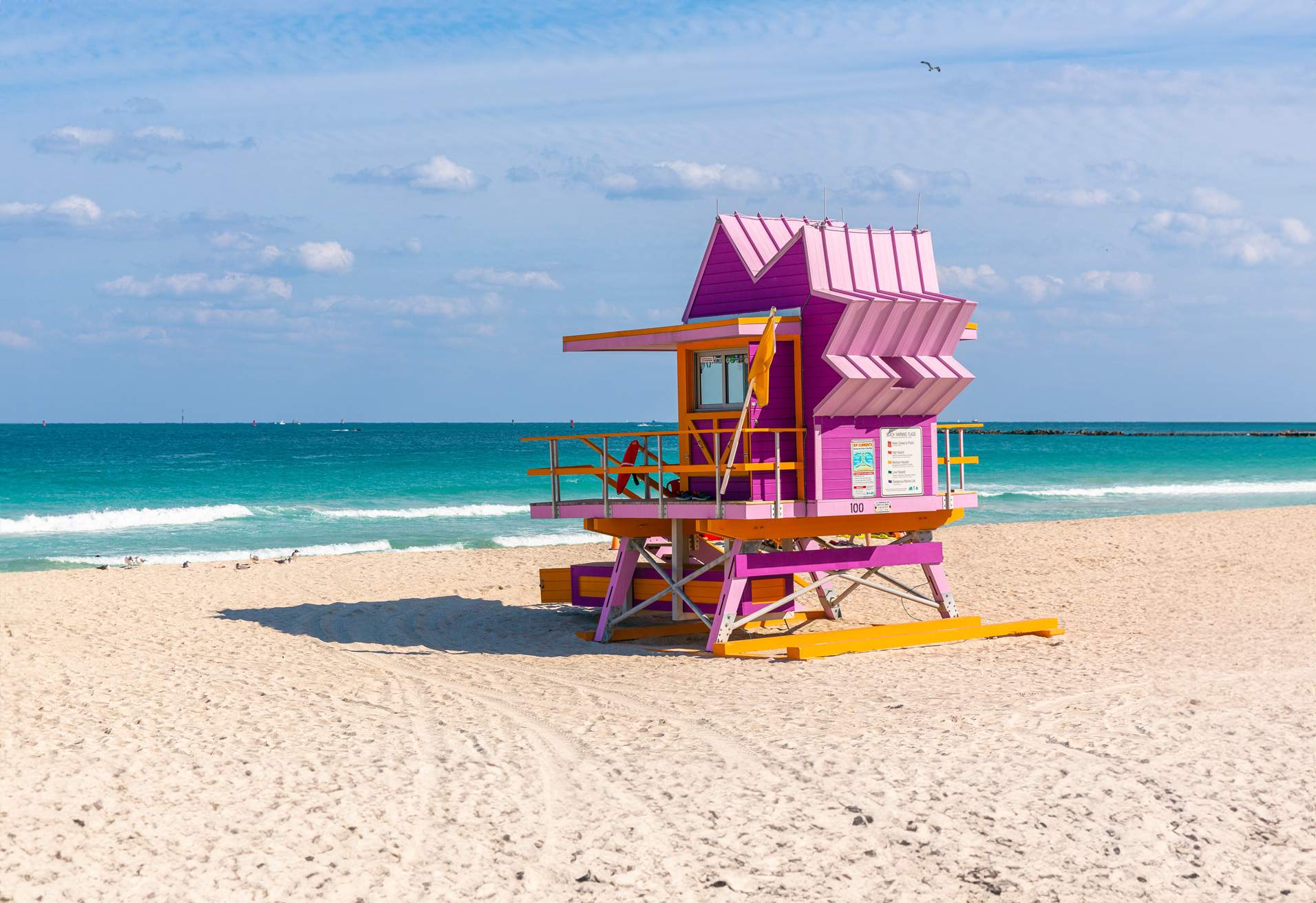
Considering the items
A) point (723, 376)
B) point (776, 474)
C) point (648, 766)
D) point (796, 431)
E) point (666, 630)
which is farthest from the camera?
point (666, 630)

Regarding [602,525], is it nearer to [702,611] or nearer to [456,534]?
[702,611]

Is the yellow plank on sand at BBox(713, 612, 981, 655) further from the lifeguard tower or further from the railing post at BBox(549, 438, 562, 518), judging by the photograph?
the railing post at BBox(549, 438, 562, 518)

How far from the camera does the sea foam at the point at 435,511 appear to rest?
131 feet

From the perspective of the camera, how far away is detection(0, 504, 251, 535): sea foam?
117ft

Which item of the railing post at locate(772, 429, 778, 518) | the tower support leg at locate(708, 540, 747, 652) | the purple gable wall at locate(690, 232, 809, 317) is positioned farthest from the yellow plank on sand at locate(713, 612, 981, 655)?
the purple gable wall at locate(690, 232, 809, 317)

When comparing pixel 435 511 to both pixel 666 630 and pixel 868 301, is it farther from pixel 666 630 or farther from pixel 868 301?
pixel 868 301

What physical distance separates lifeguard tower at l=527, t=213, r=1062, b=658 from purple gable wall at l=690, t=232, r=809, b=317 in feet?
0.06

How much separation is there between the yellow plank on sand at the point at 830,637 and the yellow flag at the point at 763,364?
2559 millimetres

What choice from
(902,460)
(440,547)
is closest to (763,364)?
(902,460)

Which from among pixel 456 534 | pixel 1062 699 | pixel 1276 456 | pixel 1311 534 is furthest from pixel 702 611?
pixel 1276 456

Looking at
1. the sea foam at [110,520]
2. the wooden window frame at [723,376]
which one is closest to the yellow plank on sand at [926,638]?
the wooden window frame at [723,376]

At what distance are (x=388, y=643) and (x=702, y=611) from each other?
377 cm

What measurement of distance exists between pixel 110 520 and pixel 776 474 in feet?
98.7

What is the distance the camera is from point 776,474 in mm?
12852
